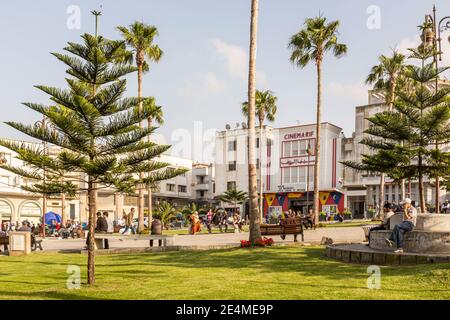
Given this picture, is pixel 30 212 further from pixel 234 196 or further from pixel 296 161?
pixel 296 161

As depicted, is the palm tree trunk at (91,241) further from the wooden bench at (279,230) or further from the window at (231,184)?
the window at (231,184)

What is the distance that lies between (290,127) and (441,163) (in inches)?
1800

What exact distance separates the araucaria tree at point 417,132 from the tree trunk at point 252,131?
466 centimetres

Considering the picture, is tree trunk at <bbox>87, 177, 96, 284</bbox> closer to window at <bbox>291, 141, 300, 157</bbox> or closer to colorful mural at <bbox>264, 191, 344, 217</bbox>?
colorful mural at <bbox>264, 191, 344, 217</bbox>

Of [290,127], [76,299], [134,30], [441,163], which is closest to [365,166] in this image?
A: [441,163]

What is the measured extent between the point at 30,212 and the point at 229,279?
5444cm

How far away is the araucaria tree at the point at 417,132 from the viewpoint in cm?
1839

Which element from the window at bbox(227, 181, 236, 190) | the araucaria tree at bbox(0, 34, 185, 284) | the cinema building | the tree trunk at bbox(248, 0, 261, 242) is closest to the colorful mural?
the cinema building

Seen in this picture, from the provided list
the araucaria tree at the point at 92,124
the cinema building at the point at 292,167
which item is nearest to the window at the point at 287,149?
the cinema building at the point at 292,167

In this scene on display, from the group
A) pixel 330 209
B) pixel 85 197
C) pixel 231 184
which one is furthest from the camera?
pixel 231 184

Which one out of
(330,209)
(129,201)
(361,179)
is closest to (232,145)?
(129,201)

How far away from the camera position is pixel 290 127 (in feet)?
211

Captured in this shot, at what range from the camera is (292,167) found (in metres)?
63.8

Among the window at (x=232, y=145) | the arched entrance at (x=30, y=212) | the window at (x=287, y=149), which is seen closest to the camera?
the arched entrance at (x=30, y=212)
